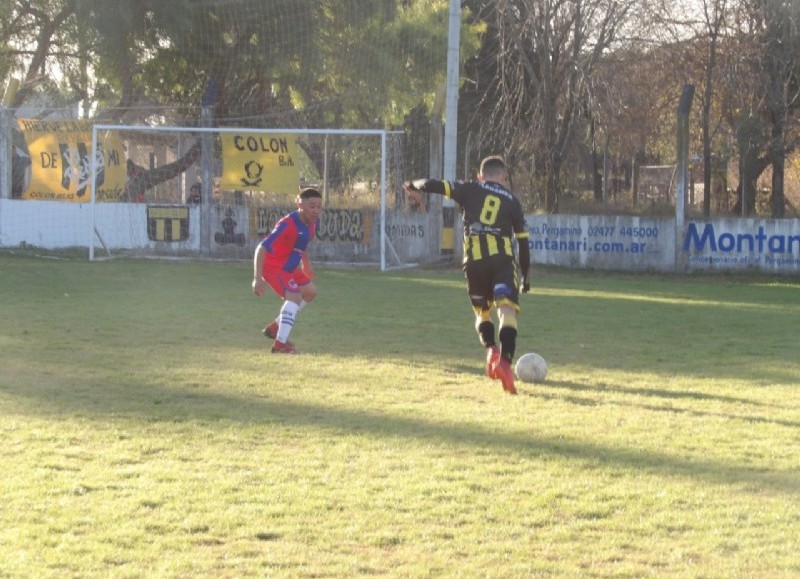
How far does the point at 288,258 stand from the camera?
11453 millimetres

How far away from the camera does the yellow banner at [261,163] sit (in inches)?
923

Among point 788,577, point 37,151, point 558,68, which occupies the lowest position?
point 788,577

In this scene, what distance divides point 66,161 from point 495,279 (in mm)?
17294

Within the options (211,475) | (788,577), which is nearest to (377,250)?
(211,475)

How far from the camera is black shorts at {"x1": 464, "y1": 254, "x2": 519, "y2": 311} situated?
376 inches

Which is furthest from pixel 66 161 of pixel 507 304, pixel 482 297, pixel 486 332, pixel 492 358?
pixel 492 358

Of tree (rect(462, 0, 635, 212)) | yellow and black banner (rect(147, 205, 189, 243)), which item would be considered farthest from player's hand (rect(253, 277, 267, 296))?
tree (rect(462, 0, 635, 212))

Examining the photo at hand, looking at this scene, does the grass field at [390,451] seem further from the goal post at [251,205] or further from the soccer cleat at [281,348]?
the goal post at [251,205]

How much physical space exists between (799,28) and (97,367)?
19351mm

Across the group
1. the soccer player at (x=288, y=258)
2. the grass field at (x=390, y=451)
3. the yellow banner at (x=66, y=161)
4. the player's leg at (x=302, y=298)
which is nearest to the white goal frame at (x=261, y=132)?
the yellow banner at (x=66, y=161)

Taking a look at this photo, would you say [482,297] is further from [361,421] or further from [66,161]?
[66,161]

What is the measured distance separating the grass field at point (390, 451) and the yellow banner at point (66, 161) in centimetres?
1146

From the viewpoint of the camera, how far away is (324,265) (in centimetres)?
2336

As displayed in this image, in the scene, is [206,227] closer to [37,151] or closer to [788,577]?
[37,151]
